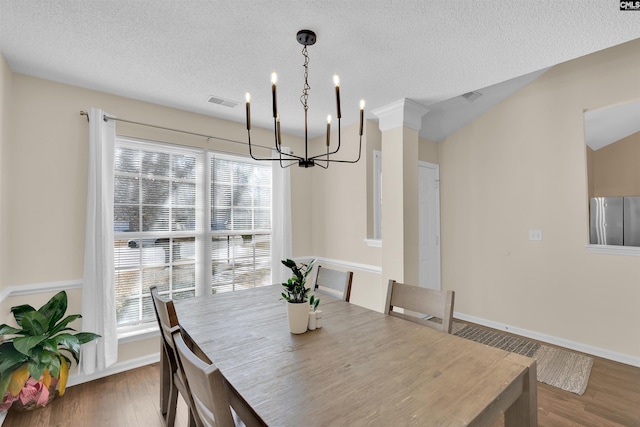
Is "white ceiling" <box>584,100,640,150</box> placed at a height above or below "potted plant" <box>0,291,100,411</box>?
above

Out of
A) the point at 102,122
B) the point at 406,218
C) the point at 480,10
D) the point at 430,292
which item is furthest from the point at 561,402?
the point at 102,122

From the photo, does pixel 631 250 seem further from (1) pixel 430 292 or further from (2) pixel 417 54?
(2) pixel 417 54

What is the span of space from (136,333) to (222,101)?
7.58 feet

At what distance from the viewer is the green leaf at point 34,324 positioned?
2012 mm

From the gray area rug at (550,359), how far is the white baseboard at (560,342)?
4.7 inches

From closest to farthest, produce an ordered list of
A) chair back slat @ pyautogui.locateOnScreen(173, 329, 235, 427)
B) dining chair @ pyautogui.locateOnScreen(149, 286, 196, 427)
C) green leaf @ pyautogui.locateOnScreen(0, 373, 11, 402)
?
1. chair back slat @ pyautogui.locateOnScreen(173, 329, 235, 427)
2. dining chair @ pyautogui.locateOnScreen(149, 286, 196, 427)
3. green leaf @ pyautogui.locateOnScreen(0, 373, 11, 402)

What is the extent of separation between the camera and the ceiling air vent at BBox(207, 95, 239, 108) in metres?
2.76

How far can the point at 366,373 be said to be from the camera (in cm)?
109

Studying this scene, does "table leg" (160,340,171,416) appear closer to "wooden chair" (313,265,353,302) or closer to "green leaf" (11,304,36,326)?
"green leaf" (11,304,36,326)

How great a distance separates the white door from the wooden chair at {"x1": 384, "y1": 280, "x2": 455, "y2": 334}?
2.28m

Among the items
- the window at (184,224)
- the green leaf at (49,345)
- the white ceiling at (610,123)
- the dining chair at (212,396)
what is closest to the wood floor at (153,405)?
the green leaf at (49,345)

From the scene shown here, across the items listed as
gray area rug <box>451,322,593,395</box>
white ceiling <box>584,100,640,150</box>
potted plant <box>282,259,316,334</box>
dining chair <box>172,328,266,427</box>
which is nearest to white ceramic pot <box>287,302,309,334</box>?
potted plant <box>282,259,316,334</box>

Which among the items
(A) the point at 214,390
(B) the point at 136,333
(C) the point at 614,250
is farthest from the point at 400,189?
(B) the point at 136,333

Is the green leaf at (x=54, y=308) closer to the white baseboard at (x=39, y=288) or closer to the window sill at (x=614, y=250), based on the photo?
the white baseboard at (x=39, y=288)
